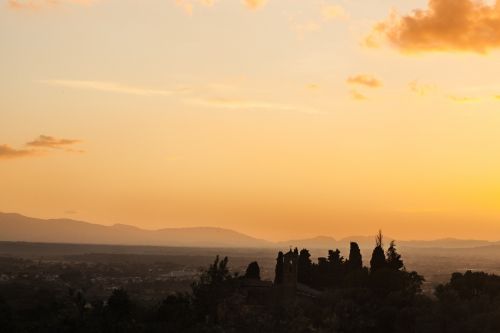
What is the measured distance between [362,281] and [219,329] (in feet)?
76.7

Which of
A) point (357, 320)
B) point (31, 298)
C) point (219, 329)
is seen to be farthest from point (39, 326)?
point (31, 298)

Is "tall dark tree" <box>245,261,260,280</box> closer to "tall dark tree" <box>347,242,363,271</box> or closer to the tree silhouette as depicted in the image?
"tall dark tree" <box>347,242,363,271</box>

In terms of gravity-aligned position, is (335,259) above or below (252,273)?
above

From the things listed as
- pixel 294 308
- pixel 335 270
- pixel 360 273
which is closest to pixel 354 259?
pixel 335 270

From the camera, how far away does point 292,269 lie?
72562 millimetres

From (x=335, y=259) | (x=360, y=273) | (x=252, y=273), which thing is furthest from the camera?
(x=335, y=259)

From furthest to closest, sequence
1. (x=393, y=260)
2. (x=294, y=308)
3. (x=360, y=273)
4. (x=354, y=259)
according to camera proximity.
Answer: (x=354, y=259) < (x=393, y=260) < (x=360, y=273) < (x=294, y=308)

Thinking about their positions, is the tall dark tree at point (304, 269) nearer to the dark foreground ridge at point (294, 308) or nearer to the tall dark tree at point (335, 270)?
the dark foreground ridge at point (294, 308)

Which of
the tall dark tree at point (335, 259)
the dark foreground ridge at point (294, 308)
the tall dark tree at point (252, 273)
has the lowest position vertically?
the dark foreground ridge at point (294, 308)

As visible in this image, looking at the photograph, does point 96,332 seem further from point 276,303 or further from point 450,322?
point 450,322

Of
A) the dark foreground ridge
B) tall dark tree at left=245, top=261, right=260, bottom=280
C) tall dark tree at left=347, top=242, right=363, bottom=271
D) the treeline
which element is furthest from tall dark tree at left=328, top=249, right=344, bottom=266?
tall dark tree at left=245, top=261, right=260, bottom=280

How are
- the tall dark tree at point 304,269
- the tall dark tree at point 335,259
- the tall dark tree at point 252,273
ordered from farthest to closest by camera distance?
the tall dark tree at point 335,259
the tall dark tree at point 304,269
the tall dark tree at point 252,273

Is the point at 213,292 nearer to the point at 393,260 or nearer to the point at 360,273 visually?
the point at 360,273

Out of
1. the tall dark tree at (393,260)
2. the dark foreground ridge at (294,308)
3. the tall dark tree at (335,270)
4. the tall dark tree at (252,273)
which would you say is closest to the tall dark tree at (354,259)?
the tall dark tree at (335,270)
